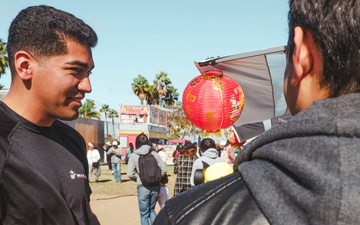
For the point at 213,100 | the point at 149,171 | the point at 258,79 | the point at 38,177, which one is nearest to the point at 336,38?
the point at 38,177

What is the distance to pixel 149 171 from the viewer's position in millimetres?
7504

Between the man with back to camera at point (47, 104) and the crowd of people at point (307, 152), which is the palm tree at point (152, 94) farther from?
the crowd of people at point (307, 152)

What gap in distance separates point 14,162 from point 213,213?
1.22m

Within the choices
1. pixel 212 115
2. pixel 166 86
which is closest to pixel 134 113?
pixel 166 86

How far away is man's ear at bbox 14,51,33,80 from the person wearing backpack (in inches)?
217

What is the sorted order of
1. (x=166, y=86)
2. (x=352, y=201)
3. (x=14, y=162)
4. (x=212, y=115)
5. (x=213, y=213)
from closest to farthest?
(x=352, y=201)
(x=213, y=213)
(x=14, y=162)
(x=212, y=115)
(x=166, y=86)

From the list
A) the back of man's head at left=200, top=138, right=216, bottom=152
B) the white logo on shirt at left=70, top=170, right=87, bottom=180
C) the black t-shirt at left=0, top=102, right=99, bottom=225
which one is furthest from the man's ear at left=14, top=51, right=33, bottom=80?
the back of man's head at left=200, top=138, right=216, bottom=152

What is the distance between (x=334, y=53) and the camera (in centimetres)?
96

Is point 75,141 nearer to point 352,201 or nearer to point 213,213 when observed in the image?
point 213,213

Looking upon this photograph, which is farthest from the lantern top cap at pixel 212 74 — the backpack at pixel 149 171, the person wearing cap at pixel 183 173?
the backpack at pixel 149 171

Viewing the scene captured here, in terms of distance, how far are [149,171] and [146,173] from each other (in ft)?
0.20

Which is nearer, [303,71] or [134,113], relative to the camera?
[303,71]

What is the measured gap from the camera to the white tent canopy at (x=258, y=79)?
6613mm

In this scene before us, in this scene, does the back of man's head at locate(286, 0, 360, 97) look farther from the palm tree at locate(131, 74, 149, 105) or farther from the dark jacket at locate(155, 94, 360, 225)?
the palm tree at locate(131, 74, 149, 105)
